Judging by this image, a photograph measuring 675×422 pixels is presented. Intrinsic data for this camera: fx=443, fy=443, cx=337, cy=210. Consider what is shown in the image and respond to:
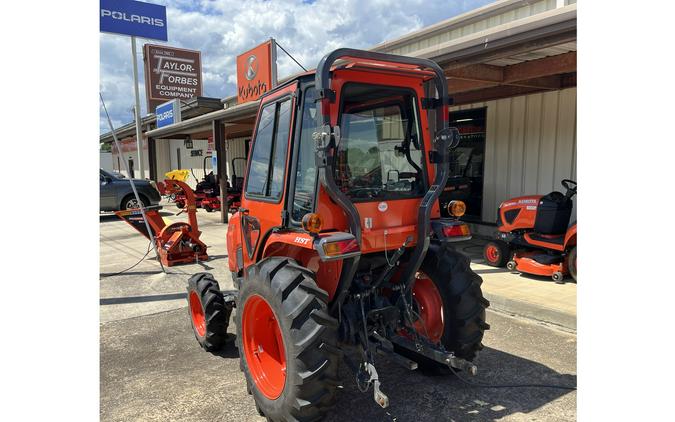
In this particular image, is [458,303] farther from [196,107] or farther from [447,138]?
[196,107]

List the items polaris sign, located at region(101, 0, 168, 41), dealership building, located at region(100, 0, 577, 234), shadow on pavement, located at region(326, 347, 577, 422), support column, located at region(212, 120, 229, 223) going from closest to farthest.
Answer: shadow on pavement, located at region(326, 347, 577, 422) < dealership building, located at region(100, 0, 577, 234) < polaris sign, located at region(101, 0, 168, 41) < support column, located at region(212, 120, 229, 223)

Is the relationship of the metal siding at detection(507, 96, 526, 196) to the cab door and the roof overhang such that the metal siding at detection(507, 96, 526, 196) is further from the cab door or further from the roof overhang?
the cab door

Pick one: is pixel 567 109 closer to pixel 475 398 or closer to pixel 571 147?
pixel 571 147

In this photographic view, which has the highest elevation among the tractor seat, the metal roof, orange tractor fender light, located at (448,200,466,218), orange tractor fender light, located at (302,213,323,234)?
the metal roof

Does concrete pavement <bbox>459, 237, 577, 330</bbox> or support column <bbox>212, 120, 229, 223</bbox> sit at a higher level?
support column <bbox>212, 120, 229, 223</bbox>

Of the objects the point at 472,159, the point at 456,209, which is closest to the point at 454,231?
the point at 456,209

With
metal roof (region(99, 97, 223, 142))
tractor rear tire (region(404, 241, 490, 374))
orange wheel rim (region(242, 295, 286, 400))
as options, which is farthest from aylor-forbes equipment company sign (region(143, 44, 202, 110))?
tractor rear tire (region(404, 241, 490, 374))

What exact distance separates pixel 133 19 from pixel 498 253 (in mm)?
10767

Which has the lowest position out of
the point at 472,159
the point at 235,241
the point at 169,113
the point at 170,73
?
the point at 235,241

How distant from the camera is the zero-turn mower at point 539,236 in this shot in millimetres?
5805

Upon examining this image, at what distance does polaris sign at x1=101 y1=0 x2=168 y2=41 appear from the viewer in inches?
Answer: 436

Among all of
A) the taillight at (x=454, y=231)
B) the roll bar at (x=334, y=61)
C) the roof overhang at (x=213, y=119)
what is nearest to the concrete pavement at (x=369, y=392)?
the taillight at (x=454, y=231)

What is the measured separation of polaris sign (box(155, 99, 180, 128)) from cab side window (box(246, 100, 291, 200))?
45.1 ft

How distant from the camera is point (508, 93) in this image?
26.2 feet
